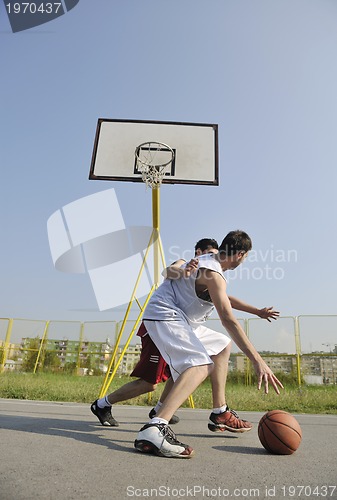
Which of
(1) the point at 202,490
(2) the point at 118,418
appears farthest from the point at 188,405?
(1) the point at 202,490

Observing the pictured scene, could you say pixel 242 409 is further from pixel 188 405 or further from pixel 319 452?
pixel 319 452

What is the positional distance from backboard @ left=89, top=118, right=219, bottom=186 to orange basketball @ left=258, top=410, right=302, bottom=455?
429 centimetres

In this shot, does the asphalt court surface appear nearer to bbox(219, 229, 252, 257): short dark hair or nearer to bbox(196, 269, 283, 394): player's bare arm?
bbox(196, 269, 283, 394): player's bare arm

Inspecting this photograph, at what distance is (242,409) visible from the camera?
19.0 feet

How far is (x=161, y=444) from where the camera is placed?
2.27 metres

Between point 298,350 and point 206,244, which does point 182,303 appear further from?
point 298,350

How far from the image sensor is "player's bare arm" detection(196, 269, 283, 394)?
2.42 m

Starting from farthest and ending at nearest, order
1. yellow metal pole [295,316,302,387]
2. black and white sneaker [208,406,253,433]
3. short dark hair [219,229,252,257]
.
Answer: yellow metal pole [295,316,302,387] → black and white sneaker [208,406,253,433] → short dark hair [219,229,252,257]

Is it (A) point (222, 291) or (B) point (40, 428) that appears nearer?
(A) point (222, 291)

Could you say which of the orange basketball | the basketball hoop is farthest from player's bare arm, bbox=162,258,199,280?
the basketball hoop

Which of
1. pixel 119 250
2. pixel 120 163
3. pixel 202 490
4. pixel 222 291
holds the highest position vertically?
pixel 120 163

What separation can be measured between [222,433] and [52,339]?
1291 cm

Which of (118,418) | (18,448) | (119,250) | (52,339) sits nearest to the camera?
(18,448)

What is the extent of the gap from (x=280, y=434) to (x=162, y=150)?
17.0 feet
